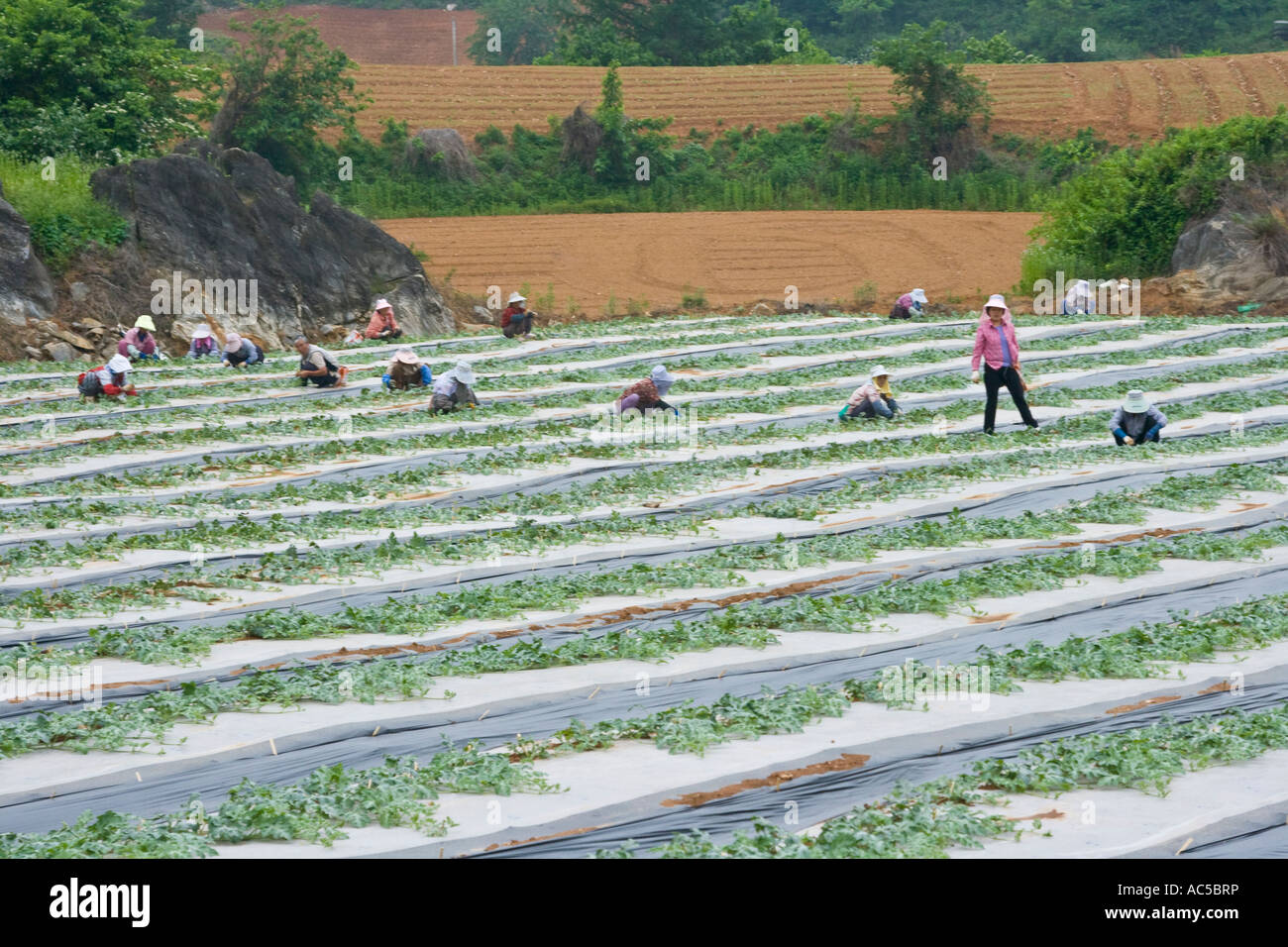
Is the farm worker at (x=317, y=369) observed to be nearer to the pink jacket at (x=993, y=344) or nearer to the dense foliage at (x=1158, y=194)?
the pink jacket at (x=993, y=344)

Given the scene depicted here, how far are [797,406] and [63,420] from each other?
761cm

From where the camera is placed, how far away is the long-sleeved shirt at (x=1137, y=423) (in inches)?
519

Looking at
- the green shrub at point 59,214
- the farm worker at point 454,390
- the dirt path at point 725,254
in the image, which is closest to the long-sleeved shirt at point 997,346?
the farm worker at point 454,390

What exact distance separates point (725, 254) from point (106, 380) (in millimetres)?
18947

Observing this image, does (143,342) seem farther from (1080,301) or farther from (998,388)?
(1080,301)

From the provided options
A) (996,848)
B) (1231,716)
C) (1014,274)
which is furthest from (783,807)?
(1014,274)

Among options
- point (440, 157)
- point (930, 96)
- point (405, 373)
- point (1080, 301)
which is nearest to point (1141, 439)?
point (405, 373)

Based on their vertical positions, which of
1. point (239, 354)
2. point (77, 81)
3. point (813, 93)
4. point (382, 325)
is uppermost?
point (813, 93)

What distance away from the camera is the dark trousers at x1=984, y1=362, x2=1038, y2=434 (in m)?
13.8

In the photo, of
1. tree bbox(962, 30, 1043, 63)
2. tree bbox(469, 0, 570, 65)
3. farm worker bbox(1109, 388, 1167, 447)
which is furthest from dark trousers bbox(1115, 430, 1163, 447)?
tree bbox(469, 0, 570, 65)

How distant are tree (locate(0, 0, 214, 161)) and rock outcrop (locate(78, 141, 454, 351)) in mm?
2415

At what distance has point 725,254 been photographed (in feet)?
111

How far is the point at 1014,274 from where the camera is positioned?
3186cm

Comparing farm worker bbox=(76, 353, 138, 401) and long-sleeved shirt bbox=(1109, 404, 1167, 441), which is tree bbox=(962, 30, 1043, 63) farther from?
long-sleeved shirt bbox=(1109, 404, 1167, 441)
